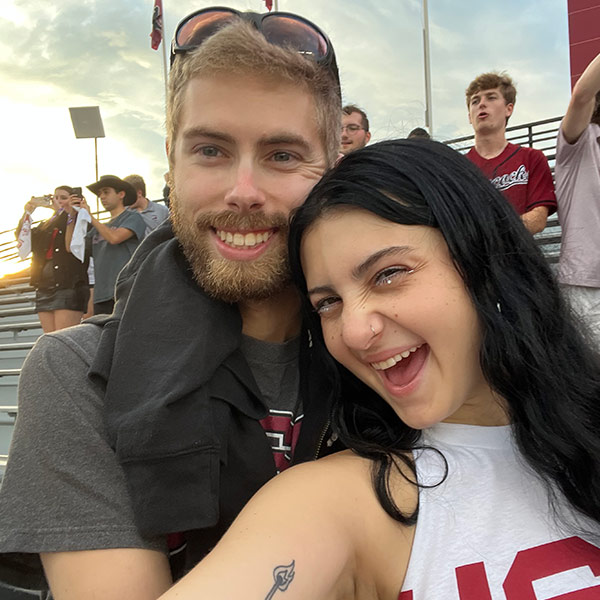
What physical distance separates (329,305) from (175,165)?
70 centimetres

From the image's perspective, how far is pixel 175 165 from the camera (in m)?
1.83

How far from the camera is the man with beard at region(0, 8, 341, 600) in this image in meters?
1.32

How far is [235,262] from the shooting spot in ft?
5.50

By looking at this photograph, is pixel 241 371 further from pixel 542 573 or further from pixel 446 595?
pixel 542 573

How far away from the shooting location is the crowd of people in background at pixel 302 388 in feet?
4.19

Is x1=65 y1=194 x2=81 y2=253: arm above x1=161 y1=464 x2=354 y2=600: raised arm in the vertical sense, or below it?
above

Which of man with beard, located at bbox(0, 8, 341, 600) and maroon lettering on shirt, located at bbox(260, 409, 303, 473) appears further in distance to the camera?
maroon lettering on shirt, located at bbox(260, 409, 303, 473)

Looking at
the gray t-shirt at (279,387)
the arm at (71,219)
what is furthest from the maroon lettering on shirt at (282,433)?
the arm at (71,219)

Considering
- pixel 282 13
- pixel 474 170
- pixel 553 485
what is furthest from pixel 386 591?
pixel 282 13

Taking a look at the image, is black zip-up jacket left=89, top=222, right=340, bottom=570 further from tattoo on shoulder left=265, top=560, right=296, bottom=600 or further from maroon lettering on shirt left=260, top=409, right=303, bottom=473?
tattoo on shoulder left=265, top=560, right=296, bottom=600

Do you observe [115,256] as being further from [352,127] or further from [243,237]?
[243,237]

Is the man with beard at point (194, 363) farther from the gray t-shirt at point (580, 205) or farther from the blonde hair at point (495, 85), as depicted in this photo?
the blonde hair at point (495, 85)

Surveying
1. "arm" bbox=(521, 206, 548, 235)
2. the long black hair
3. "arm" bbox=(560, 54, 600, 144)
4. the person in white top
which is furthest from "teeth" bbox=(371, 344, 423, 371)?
"arm" bbox=(521, 206, 548, 235)

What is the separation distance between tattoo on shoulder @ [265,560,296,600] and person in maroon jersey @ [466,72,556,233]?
9.53 feet
